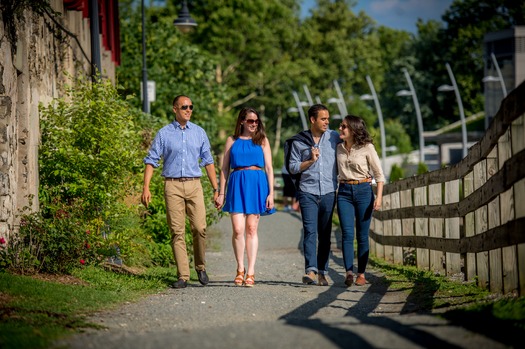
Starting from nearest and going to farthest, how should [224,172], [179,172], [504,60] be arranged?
1. [179,172]
2. [224,172]
3. [504,60]

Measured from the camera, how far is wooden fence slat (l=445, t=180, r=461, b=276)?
1185cm

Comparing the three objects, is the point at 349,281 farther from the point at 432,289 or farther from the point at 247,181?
the point at 247,181

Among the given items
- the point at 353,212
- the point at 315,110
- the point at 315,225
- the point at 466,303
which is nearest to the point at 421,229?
the point at 353,212

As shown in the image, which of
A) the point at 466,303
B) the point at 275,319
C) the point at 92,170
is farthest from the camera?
the point at 92,170

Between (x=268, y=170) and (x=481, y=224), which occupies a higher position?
(x=268, y=170)

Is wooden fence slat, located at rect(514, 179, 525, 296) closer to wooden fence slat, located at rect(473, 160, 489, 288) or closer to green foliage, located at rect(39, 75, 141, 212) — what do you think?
wooden fence slat, located at rect(473, 160, 489, 288)

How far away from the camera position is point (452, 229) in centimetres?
1209

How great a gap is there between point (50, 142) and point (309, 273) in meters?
3.28

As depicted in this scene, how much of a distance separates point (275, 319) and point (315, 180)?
3343 mm

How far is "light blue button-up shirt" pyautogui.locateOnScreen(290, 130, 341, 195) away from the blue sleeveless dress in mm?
494

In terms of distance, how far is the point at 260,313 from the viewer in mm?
9328

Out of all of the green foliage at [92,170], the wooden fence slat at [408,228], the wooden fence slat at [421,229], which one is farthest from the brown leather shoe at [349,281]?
the wooden fence slat at [408,228]

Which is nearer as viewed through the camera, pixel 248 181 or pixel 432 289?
pixel 432 289

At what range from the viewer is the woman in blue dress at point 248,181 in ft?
38.5
